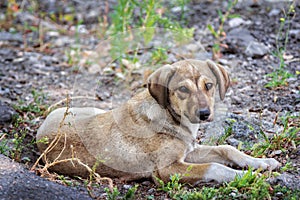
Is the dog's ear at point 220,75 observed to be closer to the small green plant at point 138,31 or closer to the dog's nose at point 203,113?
the dog's nose at point 203,113

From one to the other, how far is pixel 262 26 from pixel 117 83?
8.39ft

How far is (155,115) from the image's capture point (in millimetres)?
5023

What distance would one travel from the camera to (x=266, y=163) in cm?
493

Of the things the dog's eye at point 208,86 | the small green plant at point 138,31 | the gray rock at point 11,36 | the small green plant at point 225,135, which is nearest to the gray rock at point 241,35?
the small green plant at point 138,31

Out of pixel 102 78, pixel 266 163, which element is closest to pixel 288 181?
pixel 266 163

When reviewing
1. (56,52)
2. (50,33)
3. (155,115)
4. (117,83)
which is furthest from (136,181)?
(50,33)

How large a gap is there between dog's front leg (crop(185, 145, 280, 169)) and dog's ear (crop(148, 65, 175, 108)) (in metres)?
→ 0.63

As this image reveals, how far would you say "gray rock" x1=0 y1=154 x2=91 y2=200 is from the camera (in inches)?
169

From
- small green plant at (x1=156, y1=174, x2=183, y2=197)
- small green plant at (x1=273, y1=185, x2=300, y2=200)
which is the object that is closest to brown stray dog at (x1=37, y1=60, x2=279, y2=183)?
small green plant at (x1=156, y1=174, x2=183, y2=197)

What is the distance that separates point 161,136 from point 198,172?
0.47 metres

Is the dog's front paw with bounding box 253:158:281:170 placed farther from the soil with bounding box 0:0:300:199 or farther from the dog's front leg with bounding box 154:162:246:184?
the dog's front leg with bounding box 154:162:246:184

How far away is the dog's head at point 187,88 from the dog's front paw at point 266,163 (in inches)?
24.6

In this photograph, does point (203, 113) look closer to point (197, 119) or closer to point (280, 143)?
point (197, 119)

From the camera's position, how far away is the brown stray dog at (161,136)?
4.82 m
